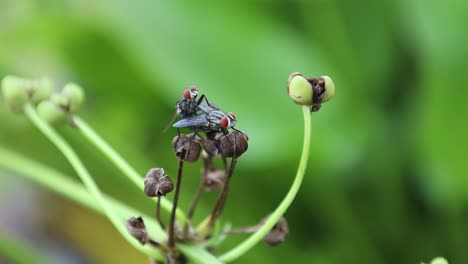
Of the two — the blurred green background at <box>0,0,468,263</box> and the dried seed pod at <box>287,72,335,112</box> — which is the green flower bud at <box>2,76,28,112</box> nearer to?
the dried seed pod at <box>287,72,335,112</box>

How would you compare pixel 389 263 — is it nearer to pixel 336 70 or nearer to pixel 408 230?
pixel 408 230

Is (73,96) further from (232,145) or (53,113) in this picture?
(232,145)

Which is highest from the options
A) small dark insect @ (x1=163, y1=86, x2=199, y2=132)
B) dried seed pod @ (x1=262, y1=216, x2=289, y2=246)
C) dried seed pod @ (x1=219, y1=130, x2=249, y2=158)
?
small dark insect @ (x1=163, y1=86, x2=199, y2=132)

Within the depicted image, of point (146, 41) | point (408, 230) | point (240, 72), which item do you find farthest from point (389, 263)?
point (146, 41)

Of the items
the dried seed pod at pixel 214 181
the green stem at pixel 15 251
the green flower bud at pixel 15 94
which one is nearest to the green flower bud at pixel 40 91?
the green flower bud at pixel 15 94

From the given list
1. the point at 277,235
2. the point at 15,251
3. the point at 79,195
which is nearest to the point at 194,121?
the point at 277,235

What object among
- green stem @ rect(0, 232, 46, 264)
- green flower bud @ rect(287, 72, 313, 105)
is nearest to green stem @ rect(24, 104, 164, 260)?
green flower bud @ rect(287, 72, 313, 105)

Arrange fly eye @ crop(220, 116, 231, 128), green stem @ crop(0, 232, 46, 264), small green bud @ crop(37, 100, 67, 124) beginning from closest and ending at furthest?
1. fly eye @ crop(220, 116, 231, 128)
2. small green bud @ crop(37, 100, 67, 124)
3. green stem @ crop(0, 232, 46, 264)
